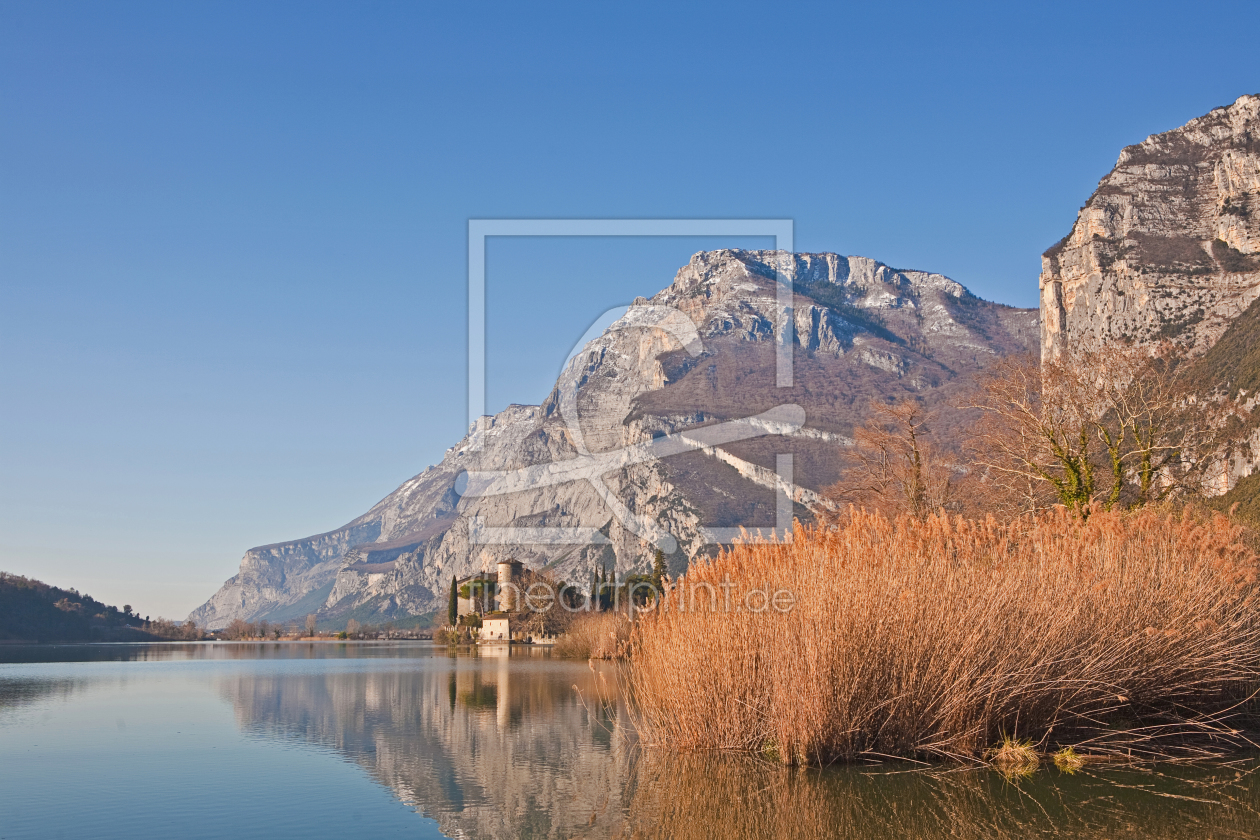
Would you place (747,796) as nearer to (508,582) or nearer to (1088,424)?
(1088,424)

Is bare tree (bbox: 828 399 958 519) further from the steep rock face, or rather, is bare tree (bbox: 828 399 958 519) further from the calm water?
the steep rock face

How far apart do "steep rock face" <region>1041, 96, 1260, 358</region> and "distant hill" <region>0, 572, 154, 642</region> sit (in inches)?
4642

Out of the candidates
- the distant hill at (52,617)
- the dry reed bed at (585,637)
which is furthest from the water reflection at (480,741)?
the distant hill at (52,617)

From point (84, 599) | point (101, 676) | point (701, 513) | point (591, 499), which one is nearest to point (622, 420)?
point (591, 499)

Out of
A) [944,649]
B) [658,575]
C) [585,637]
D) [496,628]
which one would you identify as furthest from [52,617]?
[944,649]

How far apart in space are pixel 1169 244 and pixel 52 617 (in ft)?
460

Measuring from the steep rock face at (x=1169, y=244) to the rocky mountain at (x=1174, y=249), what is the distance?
13cm

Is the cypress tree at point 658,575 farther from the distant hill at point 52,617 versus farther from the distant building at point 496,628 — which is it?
the distant hill at point 52,617

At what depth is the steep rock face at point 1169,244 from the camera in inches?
3888

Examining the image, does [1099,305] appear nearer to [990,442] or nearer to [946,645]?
[990,442]

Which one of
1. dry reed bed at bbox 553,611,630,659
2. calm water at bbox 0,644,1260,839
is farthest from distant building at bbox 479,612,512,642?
calm water at bbox 0,644,1260,839

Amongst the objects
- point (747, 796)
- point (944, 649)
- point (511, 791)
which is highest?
point (944, 649)

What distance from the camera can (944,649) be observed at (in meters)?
10.3

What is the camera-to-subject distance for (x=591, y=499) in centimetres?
19975
